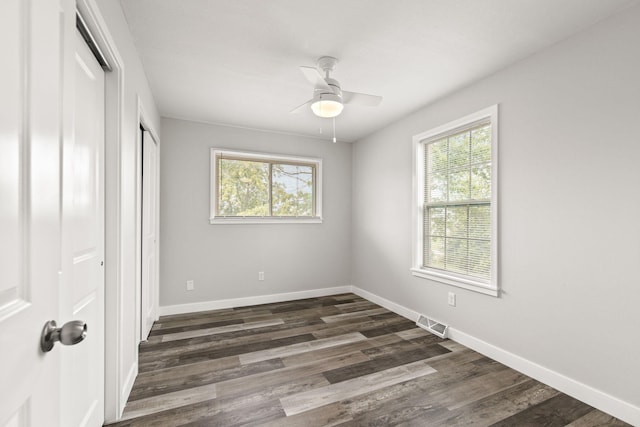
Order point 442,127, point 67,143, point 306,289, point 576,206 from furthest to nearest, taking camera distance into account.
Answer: point 306,289 < point 442,127 < point 576,206 < point 67,143

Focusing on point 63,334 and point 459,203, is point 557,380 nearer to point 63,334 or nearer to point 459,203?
point 459,203

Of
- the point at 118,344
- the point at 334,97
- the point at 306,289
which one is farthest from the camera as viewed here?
the point at 306,289

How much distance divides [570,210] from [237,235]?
3.51 m

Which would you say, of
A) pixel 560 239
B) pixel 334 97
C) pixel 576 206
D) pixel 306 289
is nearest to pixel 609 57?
pixel 576 206

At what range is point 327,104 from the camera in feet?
7.69

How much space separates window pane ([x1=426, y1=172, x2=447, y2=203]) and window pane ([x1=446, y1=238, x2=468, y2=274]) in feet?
1.55

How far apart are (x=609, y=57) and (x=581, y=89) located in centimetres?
21

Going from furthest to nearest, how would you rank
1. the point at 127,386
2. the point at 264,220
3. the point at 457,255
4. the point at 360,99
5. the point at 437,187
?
the point at 264,220, the point at 437,187, the point at 457,255, the point at 360,99, the point at 127,386

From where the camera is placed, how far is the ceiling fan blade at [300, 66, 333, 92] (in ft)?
6.86

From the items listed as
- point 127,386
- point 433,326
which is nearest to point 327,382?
point 127,386

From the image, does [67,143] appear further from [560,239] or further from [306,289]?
[306,289]

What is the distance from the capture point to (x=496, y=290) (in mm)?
2586

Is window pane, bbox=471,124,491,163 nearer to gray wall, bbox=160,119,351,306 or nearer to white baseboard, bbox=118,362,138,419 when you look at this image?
gray wall, bbox=160,119,351,306

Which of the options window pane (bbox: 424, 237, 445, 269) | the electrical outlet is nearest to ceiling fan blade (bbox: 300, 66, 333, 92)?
window pane (bbox: 424, 237, 445, 269)
